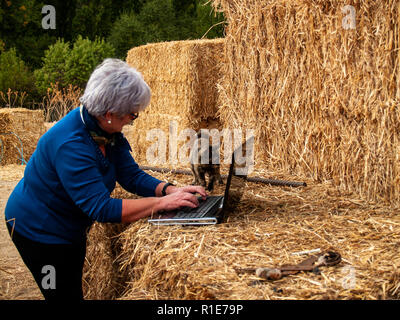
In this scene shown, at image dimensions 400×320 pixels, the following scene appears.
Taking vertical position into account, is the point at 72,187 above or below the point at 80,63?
below

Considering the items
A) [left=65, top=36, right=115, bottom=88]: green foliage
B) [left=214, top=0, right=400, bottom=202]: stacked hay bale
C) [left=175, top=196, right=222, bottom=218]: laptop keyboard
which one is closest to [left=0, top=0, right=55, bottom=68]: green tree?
[left=65, top=36, right=115, bottom=88]: green foliage

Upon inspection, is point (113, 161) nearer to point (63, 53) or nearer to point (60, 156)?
point (60, 156)

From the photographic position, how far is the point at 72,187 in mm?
2654

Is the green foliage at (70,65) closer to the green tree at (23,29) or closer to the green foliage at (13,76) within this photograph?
the green foliage at (13,76)

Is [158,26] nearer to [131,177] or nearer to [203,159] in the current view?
[203,159]

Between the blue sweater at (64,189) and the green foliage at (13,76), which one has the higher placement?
the green foliage at (13,76)

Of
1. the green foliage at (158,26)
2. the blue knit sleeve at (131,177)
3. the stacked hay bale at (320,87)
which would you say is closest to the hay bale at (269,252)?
the blue knit sleeve at (131,177)

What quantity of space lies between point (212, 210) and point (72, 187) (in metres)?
1.03

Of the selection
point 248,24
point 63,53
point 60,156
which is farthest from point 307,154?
point 63,53

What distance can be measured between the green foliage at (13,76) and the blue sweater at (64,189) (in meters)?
14.7

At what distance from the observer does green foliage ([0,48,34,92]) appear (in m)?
16.1

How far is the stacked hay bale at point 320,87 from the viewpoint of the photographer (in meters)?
3.66

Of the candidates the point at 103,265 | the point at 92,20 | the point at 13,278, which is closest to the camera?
the point at 103,265

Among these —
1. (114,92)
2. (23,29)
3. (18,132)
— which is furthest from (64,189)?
(23,29)
